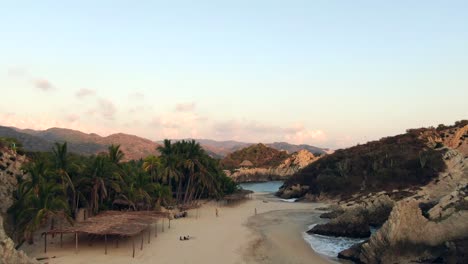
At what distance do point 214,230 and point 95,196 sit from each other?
630 inches

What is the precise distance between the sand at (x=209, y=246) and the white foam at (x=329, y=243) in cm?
108

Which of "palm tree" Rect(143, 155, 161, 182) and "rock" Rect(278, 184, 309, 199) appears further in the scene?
"rock" Rect(278, 184, 309, 199)

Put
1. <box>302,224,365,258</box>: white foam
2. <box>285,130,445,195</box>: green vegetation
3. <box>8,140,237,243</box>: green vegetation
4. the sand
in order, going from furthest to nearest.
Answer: <box>285,130,445,195</box>: green vegetation < <box>302,224,365,258</box>: white foam < <box>8,140,237,243</box>: green vegetation < the sand

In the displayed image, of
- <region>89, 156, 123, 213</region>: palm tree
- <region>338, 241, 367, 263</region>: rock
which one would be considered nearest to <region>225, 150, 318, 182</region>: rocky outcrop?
<region>89, 156, 123, 213</region>: palm tree

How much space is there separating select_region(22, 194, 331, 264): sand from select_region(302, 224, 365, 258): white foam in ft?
3.56

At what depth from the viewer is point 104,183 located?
47.3 meters

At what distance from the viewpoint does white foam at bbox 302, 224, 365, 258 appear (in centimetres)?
3859

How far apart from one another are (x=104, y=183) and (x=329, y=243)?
2923 centimetres

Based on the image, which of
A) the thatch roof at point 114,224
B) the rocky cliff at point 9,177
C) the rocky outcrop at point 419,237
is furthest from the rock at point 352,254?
the rocky cliff at point 9,177

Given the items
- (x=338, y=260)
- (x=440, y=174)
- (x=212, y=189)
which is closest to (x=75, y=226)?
(x=338, y=260)

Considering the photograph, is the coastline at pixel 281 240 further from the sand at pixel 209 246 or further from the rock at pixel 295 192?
the rock at pixel 295 192

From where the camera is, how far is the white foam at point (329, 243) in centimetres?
3859

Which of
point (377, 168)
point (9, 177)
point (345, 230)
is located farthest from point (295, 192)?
point (9, 177)

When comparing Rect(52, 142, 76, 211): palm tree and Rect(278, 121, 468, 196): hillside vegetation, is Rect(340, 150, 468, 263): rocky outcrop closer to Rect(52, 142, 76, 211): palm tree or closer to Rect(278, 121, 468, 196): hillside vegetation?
Rect(52, 142, 76, 211): palm tree
